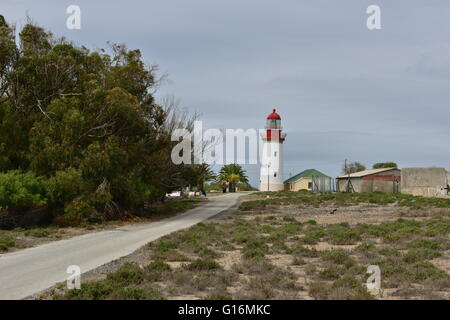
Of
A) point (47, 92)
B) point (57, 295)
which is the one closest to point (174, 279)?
point (57, 295)

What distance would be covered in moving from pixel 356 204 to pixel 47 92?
24579 millimetres

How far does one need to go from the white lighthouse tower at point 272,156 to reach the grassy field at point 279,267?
50375 millimetres

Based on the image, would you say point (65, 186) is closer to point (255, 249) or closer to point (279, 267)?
point (255, 249)

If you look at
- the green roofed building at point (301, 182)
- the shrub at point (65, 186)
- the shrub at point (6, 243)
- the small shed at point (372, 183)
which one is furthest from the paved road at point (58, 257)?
the green roofed building at point (301, 182)

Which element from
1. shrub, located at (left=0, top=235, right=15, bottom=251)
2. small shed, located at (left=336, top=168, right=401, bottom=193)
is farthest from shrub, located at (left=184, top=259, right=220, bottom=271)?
small shed, located at (left=336, top=168, right=401, bottom=193)

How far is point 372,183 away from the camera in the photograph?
57.9m

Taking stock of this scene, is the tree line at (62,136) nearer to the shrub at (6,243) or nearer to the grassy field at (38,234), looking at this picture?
the grassy field at (38,234)

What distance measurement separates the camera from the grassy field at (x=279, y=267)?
9945 millimetres

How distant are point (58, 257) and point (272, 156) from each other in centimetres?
6029

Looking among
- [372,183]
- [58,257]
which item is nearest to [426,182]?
[372,183]

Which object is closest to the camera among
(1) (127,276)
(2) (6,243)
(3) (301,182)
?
(1) (127,276)

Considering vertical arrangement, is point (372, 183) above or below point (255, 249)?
above

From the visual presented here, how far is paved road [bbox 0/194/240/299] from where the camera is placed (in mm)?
10836
